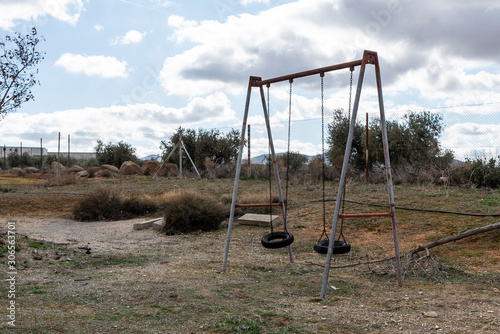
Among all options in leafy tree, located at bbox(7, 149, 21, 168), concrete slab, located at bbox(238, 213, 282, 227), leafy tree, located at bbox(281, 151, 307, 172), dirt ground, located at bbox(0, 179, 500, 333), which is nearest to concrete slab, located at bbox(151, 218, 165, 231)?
dirt ground, located at bbox(0, 179, 500, 333)

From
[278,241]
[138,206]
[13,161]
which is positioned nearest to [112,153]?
[13,161]

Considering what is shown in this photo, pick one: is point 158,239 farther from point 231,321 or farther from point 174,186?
point 174,186

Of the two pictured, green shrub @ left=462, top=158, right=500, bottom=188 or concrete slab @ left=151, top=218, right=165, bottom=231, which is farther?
green shrub @ left=462, top=158, right=500, bottom=188

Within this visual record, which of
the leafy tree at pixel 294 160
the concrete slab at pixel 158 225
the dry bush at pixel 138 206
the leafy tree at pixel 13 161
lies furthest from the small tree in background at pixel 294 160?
the leafy tree at pixel 13 161

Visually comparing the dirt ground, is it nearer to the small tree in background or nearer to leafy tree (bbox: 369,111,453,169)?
leafy tree (bbox: 369,111,453,169)

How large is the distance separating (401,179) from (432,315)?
10547 mm

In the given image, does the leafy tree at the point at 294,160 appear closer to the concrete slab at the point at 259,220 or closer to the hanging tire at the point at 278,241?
the concrete slab at the point at 259,220

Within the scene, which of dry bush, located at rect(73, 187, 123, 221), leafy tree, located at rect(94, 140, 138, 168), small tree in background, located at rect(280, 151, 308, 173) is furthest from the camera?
leafy tree, located at rect(94, 140, 138, 168)

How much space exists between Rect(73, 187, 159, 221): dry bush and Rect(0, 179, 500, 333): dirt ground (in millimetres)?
1853

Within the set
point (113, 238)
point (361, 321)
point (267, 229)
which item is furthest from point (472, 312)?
point (113, 238)

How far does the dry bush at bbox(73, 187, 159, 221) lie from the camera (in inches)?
466

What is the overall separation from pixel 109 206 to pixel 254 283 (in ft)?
25.2

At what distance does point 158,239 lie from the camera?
29.6ft

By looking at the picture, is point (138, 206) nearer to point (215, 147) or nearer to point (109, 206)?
point (109, 206)
